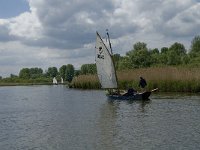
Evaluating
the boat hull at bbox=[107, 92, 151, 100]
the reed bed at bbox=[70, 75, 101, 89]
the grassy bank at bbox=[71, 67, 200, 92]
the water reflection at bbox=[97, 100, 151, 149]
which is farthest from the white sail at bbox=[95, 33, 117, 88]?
the reed bed at bbox=[70, 75, 101, 89]

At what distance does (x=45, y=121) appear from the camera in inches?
1144

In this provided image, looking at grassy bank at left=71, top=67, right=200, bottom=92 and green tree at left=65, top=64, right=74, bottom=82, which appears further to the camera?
green tree at left=65, top=64, right=74, bottom=82

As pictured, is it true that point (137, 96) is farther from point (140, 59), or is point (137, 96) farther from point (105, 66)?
point (140, 59)

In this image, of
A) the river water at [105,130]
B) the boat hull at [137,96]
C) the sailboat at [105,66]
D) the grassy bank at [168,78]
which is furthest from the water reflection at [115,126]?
the grassy bank at [168,78]

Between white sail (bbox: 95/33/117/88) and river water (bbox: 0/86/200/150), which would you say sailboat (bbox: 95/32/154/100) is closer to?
white sail (bbox: 95/33/117/88)

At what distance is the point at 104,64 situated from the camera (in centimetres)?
4838

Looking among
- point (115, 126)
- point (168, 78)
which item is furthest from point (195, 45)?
point (115, 126)

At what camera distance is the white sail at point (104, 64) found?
4816cm

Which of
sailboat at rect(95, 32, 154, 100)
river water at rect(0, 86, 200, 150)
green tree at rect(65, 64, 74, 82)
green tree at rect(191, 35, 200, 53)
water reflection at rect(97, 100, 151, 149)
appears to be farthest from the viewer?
green tree at rect(65, 64, 74, 82)

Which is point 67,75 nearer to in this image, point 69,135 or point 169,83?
point 169,83

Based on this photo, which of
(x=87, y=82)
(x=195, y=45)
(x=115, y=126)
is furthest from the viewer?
(x=195, y=45)

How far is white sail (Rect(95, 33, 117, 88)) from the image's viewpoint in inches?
1896

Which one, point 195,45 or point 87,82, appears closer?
point 87,82

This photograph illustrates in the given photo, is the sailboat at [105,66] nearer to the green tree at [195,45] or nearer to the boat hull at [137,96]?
the boat hull at [137,96]
